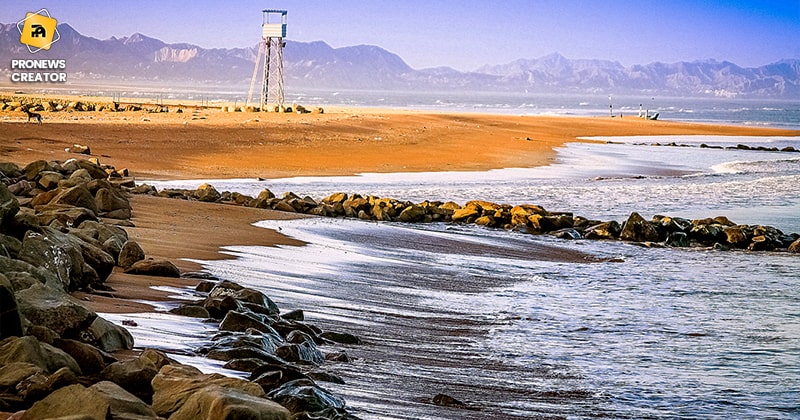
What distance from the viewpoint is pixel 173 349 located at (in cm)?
657

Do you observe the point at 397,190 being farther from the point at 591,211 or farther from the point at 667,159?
the point at 667,159

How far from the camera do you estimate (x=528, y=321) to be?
9.95 metres

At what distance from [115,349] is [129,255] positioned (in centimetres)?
348

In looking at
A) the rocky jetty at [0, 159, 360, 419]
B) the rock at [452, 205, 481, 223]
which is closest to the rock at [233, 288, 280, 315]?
the rocky jetty at [0, 159, 360, 419]

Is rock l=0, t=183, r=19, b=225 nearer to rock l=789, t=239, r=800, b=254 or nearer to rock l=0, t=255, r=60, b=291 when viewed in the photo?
rock l=0, t=255, r=60, b=291

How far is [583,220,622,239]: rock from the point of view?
1814 cm

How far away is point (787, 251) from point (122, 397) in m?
14.7

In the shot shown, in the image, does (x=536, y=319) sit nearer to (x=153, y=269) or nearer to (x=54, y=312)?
(x=153, y=269)

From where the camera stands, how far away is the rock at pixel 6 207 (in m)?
7.53

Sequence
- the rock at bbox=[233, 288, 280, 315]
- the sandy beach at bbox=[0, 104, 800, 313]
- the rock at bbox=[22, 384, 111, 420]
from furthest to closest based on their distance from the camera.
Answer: the sandy beach at bbox=[0, 104, 800, 313] < the rock at bbox=[233, 288, 280, 315] < the rock at bbox=[22, 384, 111, 420]

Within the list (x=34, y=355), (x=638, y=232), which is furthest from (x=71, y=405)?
(x=638, y=232)

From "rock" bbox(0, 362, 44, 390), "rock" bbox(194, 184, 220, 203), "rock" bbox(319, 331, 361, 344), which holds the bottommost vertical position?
"rock" bbox(194, 184, 220, 203)

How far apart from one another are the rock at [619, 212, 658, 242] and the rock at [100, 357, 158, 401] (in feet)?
45.2

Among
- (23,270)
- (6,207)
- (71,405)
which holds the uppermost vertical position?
(6,207)
